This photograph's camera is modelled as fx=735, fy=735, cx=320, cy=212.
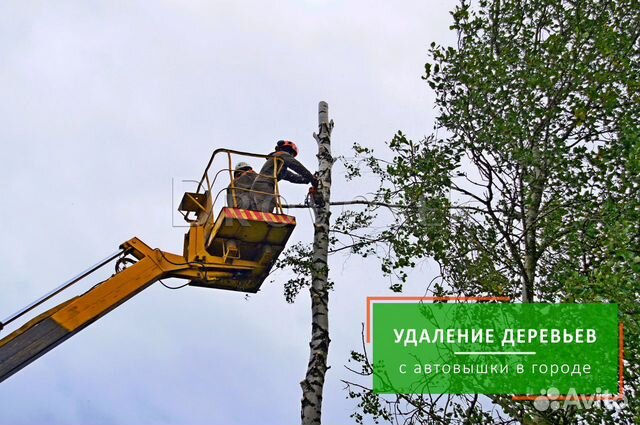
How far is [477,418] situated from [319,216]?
387 cm

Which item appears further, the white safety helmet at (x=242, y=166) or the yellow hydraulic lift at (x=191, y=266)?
the white safety helmet at (x=242, y=166)

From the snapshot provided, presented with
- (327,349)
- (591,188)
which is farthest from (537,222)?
(327,349)

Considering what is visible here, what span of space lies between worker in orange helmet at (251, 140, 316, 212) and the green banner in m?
2.38

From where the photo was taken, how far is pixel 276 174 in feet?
37.6

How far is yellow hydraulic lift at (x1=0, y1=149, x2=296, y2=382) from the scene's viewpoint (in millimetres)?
9523

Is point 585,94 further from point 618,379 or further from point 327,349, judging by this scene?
point 327,349

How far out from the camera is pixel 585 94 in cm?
1062

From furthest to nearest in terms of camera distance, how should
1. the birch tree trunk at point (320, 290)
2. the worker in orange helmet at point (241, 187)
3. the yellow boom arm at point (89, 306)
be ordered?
the worker in orange helmet at point (241, 187), the birch tree trunk at point (320, 290), the yellow boom arm at point (89, 306)

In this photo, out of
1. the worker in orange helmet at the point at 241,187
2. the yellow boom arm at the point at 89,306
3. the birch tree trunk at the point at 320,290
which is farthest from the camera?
the worker in orange helmet at the point at 241,187

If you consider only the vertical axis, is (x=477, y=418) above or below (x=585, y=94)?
below

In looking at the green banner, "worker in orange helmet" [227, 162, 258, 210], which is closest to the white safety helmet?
"worker in orange helmet" [227, 162, 258, 210]

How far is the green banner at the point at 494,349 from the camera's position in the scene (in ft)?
31.7

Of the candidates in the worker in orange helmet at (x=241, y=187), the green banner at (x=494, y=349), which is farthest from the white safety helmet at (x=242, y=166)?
→ the green banner at (x=494, y=349)

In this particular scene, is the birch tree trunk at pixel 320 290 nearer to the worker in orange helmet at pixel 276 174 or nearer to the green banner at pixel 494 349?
the worker in orange helmet at pixel 276 174
